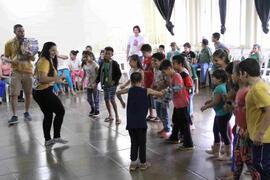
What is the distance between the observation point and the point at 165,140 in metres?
5.23

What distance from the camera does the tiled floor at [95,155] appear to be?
4117 millimetres

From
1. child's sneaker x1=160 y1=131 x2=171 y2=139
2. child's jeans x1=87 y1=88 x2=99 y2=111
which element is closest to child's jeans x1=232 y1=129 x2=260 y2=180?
child's sneaker x1=160 y1=131 x2=171 y2=139

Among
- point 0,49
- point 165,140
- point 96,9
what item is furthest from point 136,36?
point 165,140

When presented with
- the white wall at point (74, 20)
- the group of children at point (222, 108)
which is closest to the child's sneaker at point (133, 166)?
the group of children at point (222, 108)

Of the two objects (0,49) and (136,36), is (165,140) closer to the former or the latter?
(136,36)

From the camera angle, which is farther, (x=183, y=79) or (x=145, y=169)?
(x=183, y=79)

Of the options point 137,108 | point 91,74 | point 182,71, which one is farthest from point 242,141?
point 91,74

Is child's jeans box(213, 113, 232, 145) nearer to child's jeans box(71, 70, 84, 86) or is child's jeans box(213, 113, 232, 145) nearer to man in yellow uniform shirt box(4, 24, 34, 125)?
man in yellow uniform shirt box(4, 24, 34, 125)

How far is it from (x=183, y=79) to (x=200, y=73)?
17.7ft

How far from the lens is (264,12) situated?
9.73m

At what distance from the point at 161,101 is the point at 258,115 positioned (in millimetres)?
2360

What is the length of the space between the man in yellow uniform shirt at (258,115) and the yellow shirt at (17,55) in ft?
14.4

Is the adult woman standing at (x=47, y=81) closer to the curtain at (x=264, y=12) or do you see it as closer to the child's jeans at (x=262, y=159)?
the child's jeans at (x=262, y=159)

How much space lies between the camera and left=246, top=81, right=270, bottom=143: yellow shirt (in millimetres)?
2781
